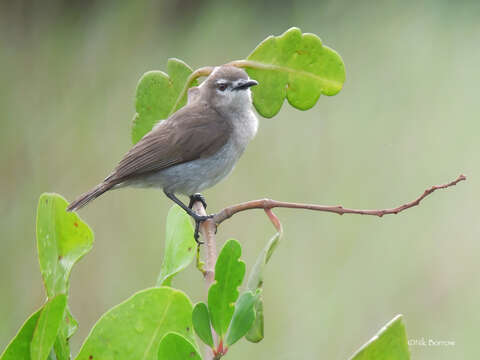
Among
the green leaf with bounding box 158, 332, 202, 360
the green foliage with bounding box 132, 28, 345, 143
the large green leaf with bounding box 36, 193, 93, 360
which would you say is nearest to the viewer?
the green leaf with bounding box 158, 332, 202, 360

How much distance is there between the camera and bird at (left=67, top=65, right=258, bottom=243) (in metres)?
1.22

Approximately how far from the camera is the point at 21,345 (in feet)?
1.48

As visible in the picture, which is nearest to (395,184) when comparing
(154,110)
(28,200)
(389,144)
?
(389,144)

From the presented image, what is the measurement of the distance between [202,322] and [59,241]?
0.51ft

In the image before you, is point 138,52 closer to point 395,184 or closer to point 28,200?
point 28,200

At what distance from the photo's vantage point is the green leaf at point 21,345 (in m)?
0.44

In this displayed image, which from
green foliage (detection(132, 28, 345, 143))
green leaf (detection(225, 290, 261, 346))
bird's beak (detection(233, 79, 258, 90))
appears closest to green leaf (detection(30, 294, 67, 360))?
green leaf (detection(225, 290, 261, 346))

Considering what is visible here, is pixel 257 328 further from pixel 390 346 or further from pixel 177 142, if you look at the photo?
pixel 177 142

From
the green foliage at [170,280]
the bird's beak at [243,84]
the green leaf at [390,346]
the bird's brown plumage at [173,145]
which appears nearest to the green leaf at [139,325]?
the green foliage at [170,280]

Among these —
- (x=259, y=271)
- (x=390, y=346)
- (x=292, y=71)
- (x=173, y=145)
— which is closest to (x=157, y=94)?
(x=292, y=71)

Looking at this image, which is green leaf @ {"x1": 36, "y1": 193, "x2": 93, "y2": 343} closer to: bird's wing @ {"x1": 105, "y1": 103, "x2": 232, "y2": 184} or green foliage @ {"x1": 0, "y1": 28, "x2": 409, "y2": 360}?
green foliage @ {"x1": 0, "y1": 28, "x2": 409, "y2": 360}

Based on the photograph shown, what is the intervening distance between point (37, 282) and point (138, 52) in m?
0.80

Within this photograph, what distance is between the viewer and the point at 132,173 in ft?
3.96

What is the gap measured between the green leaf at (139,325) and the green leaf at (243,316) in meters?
0.03
